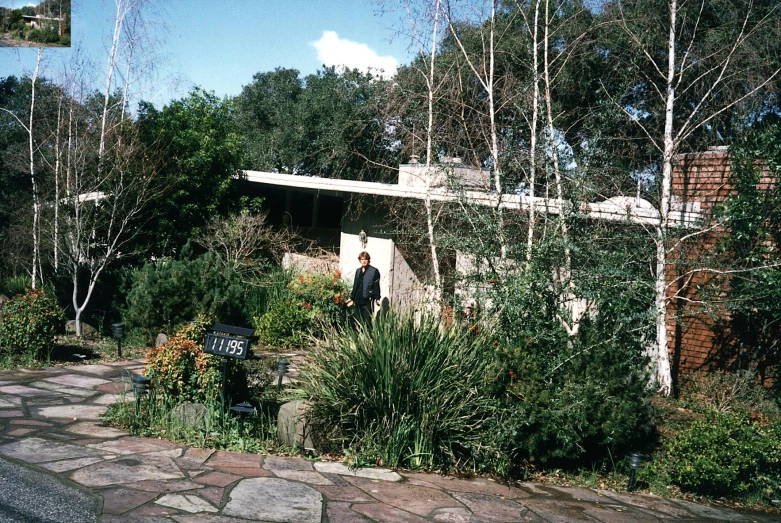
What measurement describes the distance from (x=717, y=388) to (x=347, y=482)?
21.7ft

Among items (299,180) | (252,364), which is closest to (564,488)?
(252,364)

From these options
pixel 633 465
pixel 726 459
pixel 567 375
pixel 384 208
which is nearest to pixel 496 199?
pixel 567 375

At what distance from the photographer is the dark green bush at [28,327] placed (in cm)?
893

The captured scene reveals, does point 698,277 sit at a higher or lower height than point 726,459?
higher

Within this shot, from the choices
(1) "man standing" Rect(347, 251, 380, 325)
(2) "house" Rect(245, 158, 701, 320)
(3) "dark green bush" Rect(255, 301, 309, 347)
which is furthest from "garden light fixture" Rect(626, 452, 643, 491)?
(3) "dark green bush" Rect(255, 301, 309, 347)

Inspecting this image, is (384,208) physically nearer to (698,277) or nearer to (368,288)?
(368,288)

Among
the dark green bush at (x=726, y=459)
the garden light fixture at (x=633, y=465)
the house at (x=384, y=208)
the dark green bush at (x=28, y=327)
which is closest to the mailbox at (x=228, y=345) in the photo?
the house at (x=384, y=208)

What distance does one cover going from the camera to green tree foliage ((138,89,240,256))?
12961 millimetres

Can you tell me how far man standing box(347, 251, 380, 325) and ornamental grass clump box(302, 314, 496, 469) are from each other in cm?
424

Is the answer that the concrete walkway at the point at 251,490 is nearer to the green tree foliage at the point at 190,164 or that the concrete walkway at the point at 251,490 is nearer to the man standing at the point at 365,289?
the man standing at the point at 365,289

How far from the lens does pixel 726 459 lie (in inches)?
254

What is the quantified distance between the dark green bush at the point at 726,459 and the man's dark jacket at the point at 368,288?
17.5ft

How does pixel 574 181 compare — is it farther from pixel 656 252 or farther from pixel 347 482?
pixel 347 482

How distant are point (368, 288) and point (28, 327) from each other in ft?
15.8
